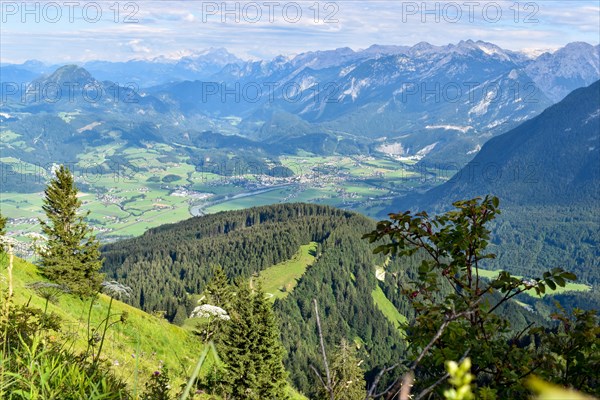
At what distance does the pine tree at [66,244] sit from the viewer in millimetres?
32594

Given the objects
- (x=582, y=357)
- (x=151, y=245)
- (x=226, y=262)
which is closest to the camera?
(x=582, y=357)

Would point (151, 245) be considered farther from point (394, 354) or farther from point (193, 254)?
point (394, 354)

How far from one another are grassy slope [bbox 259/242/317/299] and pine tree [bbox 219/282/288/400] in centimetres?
9605

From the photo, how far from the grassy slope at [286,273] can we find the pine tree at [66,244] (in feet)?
298

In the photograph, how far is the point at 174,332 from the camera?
3033 cm

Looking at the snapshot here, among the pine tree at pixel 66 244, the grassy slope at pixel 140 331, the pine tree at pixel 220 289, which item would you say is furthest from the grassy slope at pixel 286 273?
the grassy slope at pixel 140 331

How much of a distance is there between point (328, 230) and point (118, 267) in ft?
242

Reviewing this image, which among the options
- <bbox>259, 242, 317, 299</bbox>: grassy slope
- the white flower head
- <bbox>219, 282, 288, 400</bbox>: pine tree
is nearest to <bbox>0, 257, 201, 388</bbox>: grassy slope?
<bbox>219, 282, 288, 400</bbox>: pine tree

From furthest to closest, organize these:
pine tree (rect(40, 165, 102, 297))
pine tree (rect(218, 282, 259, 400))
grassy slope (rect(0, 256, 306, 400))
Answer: pine tree (rect(40, 165, 102, 297)) → pine tree (rect(218, 282, 259, 400)) → grassy slope (rect(0, 256, 306, 400))

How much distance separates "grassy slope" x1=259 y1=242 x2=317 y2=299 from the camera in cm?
13438

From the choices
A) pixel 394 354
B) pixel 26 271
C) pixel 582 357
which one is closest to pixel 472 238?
pixel 582 357

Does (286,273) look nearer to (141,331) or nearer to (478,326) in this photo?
(141,331)

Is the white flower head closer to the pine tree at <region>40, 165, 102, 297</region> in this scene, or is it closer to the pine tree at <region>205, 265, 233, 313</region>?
the pine tree at <region>40, 165, 102, 297</region>

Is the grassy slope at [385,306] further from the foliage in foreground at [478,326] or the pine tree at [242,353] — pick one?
the foliage in foreground at [478,326]
